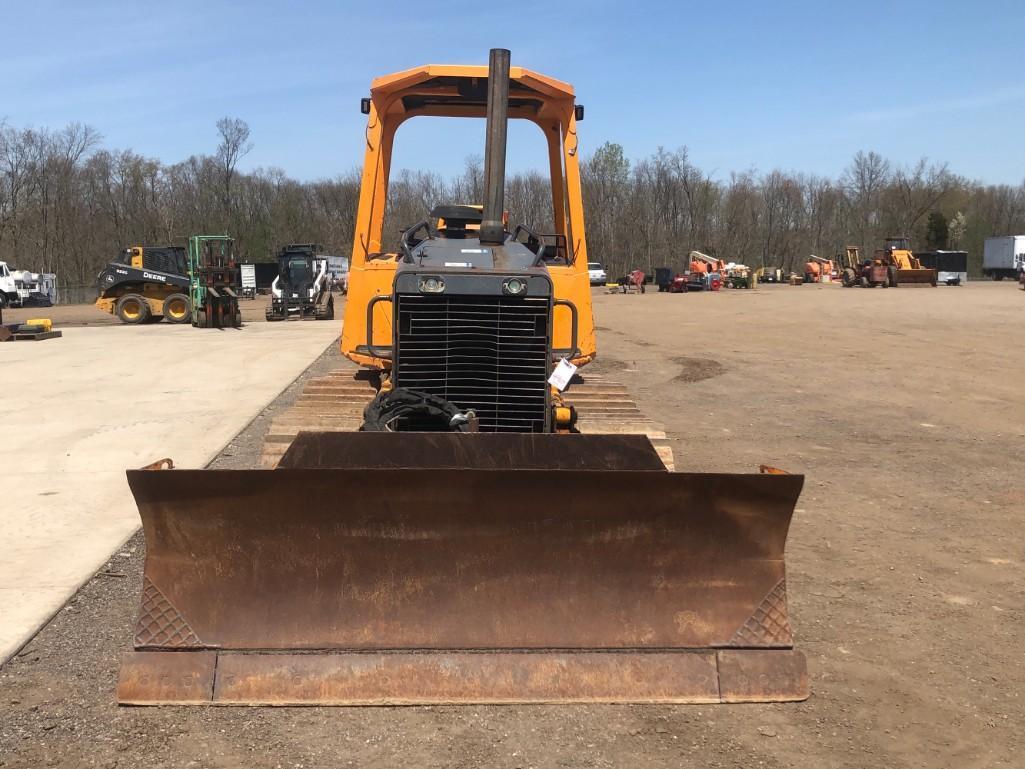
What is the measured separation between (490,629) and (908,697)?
68.7 inches

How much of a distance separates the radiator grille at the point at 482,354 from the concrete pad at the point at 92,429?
2.30 meters

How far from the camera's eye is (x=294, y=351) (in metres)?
19.5

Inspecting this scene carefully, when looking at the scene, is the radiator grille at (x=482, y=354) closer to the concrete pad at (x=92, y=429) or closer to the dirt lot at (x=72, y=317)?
the concrete pad at (x=92, y=429)

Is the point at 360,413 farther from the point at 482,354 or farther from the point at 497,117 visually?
the point at 497,117

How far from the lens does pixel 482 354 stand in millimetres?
4812

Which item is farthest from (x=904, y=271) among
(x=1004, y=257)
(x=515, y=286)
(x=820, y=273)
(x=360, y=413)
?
(x=515, y=286)

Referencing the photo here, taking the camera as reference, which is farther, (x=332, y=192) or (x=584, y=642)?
(x=332, y=192)

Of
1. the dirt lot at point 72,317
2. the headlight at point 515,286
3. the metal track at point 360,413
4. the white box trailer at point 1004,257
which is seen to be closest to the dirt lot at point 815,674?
the metal track at point 360,413

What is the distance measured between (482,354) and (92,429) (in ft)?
22.5

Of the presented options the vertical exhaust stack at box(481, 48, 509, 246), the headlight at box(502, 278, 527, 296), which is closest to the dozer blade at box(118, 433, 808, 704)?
the headlight at box(502, 278, 527, 296)

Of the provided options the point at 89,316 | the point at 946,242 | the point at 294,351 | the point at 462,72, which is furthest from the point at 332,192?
the point at 462,72

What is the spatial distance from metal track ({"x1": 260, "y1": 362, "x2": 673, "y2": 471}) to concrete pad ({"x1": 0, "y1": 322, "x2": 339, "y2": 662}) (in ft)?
4.52

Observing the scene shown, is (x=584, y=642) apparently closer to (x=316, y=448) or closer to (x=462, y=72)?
(x=316, y=448)

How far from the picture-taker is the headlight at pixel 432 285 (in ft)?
15.5
